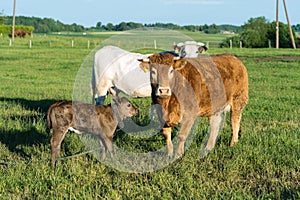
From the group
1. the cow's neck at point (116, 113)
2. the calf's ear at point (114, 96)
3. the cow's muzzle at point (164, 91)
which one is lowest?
the cow's neck at point (116, 113)

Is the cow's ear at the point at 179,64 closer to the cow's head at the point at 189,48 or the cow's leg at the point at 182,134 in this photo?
the cow's leg at the point at 182,134

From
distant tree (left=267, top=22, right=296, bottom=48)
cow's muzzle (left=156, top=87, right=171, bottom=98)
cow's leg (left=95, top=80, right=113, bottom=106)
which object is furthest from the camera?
distant tree (left=267, top=22, right=296, bottom=48)

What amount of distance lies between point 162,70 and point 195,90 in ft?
3.21

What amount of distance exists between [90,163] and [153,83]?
4.82 feet

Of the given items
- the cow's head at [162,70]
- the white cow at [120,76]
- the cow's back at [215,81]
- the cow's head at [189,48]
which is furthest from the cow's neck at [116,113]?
the cow's head at [189,48]

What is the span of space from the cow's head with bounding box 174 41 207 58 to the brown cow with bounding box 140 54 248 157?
3.09m

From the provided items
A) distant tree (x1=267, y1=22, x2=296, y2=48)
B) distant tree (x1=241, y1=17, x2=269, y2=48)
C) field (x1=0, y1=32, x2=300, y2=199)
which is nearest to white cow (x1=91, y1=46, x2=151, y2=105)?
field (x1=0, y1=32, x2=300, y2=199)

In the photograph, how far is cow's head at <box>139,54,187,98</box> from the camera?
6754 millimetres

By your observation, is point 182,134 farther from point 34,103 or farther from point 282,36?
point 282,36

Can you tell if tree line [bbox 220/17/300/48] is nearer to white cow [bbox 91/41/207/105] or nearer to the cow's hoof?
white cow [bbox 91/41/207/105]

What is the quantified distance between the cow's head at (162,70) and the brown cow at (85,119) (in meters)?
0.94

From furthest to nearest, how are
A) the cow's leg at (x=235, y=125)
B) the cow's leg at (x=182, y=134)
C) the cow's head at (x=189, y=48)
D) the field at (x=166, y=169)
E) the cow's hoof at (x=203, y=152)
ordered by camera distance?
the cow's head at (x=189, y=48), the cow's leg at (x=235, y=125), the cow's leg at (x=182, y=134), the cow's hoof at (x=203, y=152), the field at (x=166, y=169)

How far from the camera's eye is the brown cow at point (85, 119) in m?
7.29

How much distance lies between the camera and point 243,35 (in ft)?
210
